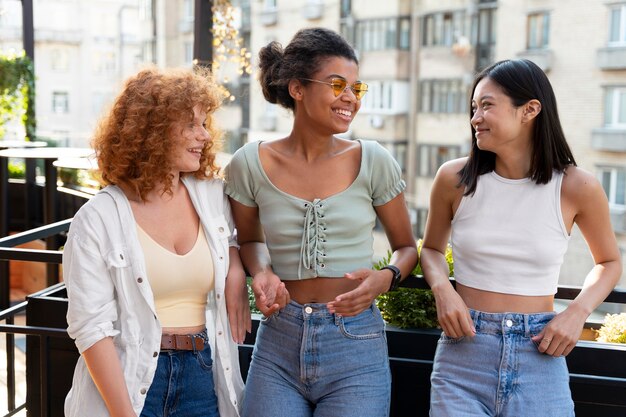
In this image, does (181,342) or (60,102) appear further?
(60,102)

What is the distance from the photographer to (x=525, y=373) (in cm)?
162

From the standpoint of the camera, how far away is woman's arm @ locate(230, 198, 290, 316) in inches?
65.4

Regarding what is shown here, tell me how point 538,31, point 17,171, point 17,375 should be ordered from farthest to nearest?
1. point 538,31
2. point 17,171
3. point 17,375

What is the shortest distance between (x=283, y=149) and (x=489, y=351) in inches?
24.9

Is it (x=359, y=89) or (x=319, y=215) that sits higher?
(x=359, y=89)

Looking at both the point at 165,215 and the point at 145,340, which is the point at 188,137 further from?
the point at 145,340

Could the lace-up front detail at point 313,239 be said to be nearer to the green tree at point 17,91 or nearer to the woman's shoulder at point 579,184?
the woman's shoulder at point 579,184

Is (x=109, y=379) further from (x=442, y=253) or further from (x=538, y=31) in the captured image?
(x=538, y=31)

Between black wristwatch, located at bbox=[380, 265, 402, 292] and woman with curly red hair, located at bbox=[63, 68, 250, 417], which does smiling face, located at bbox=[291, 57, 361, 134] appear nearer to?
woman with curly red hair, located at bbox=[63, 68, 250, 417]

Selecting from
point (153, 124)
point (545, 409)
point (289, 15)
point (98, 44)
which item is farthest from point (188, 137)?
point (98, 44)

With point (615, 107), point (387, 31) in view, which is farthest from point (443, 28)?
point (615, 107)

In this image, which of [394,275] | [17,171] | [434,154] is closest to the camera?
[394,275]

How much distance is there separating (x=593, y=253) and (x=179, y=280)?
882 mm

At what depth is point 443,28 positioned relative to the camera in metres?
24.9
